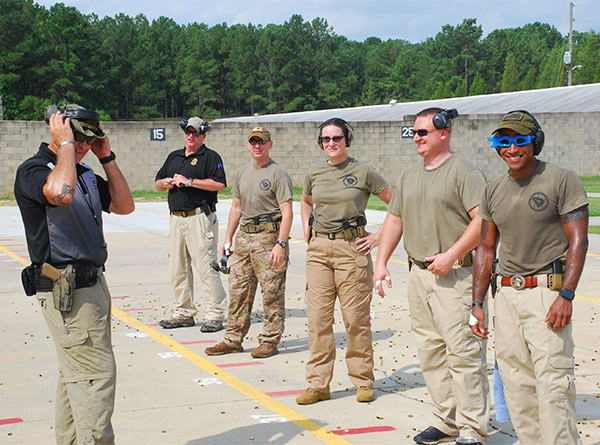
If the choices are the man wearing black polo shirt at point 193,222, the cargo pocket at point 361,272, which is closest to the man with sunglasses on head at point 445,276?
the cargo pocket at point 361,272

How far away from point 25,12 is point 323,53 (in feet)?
172

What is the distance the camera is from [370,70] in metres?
150

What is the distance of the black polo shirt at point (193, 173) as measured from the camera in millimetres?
9125

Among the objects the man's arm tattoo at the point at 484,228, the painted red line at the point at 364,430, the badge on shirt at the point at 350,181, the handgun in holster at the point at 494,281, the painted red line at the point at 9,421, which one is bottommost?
the painted red line at the point at 9,421

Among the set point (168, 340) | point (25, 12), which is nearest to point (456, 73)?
point (25, 12)

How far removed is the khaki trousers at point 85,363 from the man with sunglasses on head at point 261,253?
3.39 meters

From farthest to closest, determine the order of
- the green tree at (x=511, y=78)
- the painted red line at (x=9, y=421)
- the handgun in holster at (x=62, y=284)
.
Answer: the green tree at (x=511, y=78)
the painted red line at (x=9, y=421)
the handgun in holster at (x=62, y=284)

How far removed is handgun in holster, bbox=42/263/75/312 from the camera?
435cm

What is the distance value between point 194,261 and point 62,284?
4.84 metres

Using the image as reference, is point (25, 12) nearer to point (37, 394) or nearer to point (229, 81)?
point (229, 81)

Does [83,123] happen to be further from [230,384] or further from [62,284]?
[230,384]

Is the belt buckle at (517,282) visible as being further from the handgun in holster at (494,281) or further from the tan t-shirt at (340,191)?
the tan t-shirt at (340,191)

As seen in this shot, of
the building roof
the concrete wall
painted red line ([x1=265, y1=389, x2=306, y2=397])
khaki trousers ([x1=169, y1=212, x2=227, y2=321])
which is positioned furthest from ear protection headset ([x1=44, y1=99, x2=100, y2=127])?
the building roof

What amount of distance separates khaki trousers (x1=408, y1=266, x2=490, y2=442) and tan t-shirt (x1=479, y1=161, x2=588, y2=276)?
2.46 ft
